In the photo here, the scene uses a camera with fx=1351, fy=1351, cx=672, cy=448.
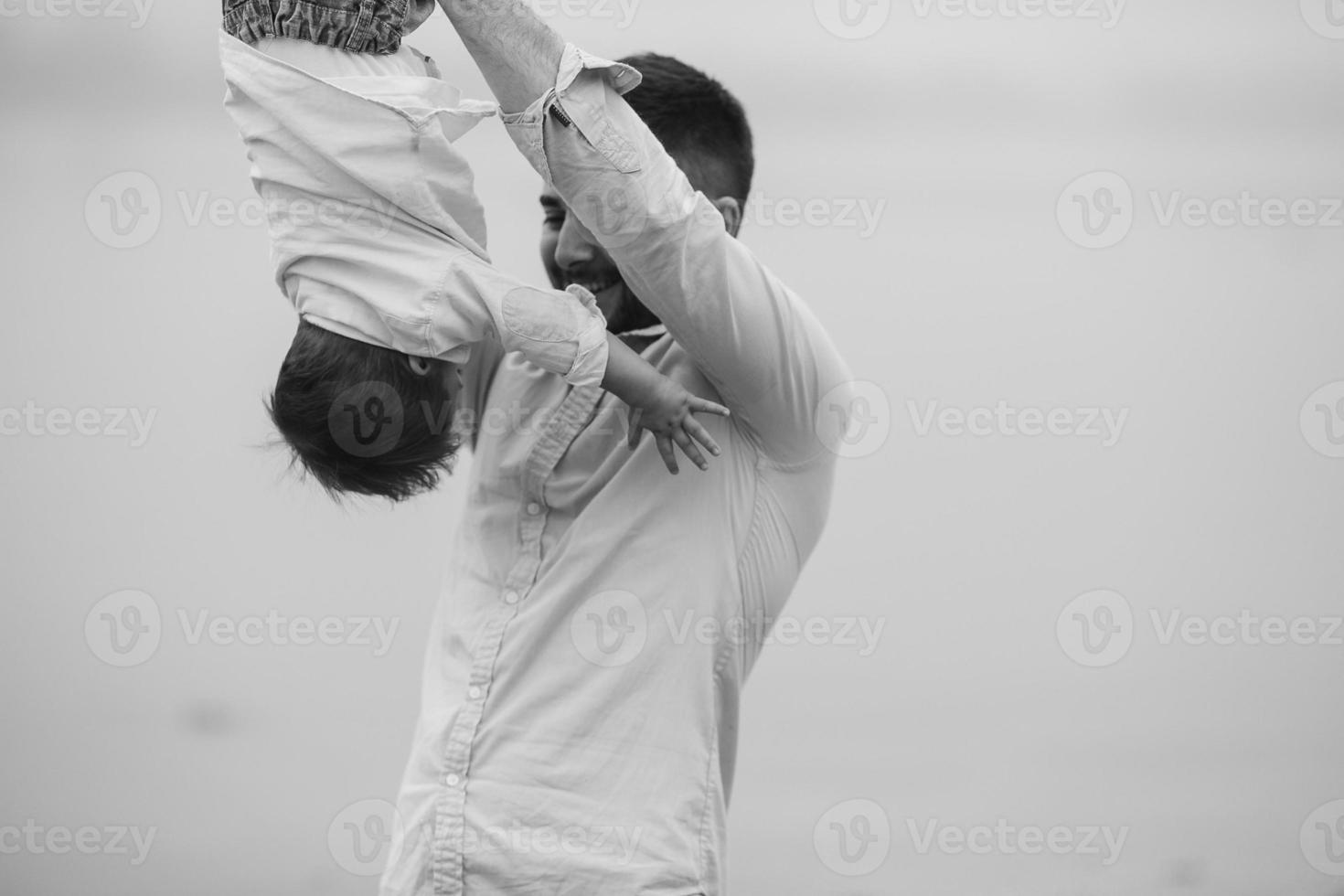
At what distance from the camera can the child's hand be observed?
1013mm

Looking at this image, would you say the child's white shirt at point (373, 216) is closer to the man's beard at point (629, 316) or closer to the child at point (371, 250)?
the child at point (371, 250)

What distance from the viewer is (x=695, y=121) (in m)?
1.20

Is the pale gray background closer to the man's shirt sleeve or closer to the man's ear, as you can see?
the man's ear

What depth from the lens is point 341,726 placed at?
2514 mm

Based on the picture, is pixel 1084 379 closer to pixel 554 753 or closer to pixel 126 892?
pixel 554 753

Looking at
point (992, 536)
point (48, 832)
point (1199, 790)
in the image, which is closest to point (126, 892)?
point (48, 832)

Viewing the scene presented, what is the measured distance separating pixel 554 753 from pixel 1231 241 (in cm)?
198

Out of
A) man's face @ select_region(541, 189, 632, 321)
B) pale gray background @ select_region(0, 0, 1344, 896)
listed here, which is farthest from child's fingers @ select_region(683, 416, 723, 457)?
pale gray background @ select_region(0, 0, 1344, 896)

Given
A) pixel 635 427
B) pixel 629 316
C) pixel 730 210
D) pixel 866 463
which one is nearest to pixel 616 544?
pixel 635 427

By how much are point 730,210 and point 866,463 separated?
4.54 feet

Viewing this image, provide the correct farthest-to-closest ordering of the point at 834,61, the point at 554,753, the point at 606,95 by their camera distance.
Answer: the point at 834,61 → the point at 554,753 → the point at 606,95

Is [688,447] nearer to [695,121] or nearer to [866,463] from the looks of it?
[695,121]

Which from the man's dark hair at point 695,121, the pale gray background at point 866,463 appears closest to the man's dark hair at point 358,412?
the man's dark hair at point 695,121

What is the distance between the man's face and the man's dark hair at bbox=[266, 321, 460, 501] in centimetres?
18
